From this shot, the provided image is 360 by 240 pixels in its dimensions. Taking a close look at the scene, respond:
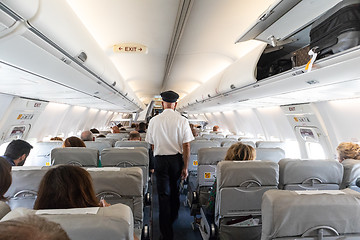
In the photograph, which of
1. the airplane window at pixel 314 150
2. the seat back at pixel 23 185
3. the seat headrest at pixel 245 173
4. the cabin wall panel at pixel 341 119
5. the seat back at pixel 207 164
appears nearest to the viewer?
the seat back at pixel 23 185

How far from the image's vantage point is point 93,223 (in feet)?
4.03

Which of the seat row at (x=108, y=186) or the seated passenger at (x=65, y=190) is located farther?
the seat row at (x=108, y=186)

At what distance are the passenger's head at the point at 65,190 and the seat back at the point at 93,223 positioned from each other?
42 cm

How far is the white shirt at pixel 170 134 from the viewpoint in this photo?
4062 mm

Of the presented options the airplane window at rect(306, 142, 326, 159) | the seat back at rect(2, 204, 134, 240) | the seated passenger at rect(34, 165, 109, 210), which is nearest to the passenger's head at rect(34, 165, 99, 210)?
the seated passenger at rect(34, 165, 109, 210)

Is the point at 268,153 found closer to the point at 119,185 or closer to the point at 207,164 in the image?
the point at 207,164

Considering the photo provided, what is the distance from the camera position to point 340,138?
5.45 metres

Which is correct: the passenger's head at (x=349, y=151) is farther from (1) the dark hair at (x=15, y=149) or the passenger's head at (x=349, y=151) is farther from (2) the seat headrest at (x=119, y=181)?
(1) the dark hair at (x=15, y=149)

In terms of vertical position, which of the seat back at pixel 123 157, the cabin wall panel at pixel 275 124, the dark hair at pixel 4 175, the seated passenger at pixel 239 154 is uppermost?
the cabin wall panel at pixel 275 124

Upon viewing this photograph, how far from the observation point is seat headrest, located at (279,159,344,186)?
9.50 ft

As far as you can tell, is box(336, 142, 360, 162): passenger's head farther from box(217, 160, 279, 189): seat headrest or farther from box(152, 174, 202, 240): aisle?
box(152, 174, 202, 240): aisle

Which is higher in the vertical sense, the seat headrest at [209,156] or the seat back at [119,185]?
the seat headrest at [209,156]

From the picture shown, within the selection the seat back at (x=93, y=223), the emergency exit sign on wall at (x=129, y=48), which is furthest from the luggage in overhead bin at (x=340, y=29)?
the emergency exit sign on wall at (x=129, y=48)

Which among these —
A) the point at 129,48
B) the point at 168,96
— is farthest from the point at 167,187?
the point at 129,48
